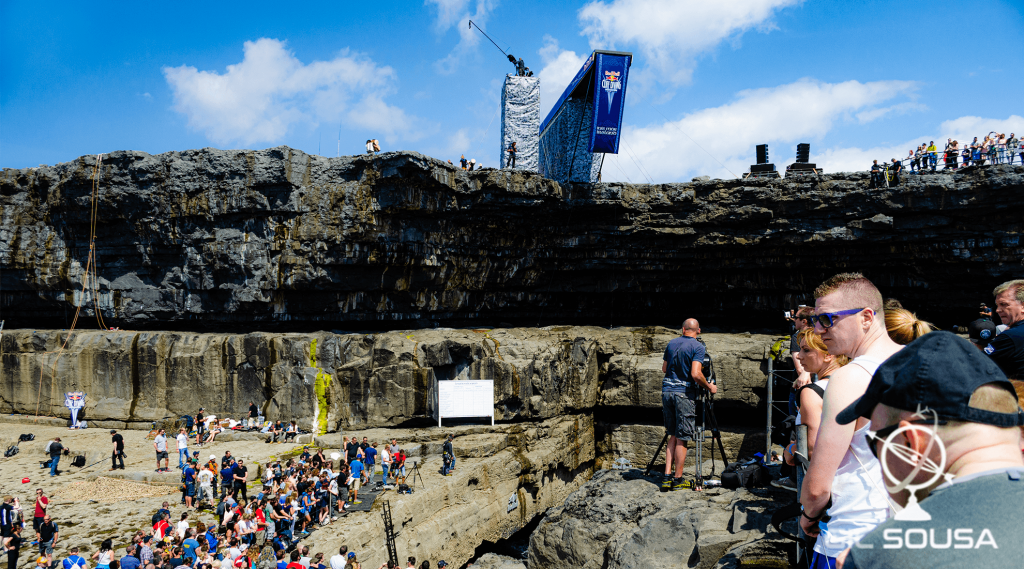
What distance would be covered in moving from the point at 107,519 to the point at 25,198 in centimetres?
1783

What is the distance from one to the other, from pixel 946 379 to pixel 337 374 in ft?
63.7

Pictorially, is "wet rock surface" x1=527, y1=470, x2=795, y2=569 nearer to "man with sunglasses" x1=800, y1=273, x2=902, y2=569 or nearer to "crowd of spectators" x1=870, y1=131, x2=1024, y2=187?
"man with sunglasses" x1=800, y1=273, x2=902, y2=569

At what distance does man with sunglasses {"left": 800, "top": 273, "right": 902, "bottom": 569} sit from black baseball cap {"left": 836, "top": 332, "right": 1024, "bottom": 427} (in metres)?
0.76

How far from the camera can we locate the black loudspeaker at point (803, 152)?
854 inches

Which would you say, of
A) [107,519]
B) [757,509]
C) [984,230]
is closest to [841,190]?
[984,230]

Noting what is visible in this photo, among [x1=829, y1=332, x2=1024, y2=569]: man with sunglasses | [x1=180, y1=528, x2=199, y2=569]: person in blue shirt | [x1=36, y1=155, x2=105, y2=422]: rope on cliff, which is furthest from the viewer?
[x1=36, y1=155, x2=105, y2=422]: rope on cliff

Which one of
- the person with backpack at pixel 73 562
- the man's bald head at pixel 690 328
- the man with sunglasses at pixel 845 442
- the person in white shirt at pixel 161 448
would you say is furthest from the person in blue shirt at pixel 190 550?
the man with sunglasses at pixel 845 442

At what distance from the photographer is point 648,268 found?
75.6 ft

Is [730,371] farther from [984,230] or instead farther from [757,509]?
[757,509]

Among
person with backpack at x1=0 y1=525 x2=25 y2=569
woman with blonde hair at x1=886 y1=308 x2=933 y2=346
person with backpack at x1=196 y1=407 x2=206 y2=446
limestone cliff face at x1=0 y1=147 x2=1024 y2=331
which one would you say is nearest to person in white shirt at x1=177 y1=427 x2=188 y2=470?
person with backpack at x1=196 y1=407 x2=206 y2=446

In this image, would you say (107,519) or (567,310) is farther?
(567,310)

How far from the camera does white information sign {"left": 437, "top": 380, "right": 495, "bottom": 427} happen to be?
59.2ft

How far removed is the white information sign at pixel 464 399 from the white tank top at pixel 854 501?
1619 cm

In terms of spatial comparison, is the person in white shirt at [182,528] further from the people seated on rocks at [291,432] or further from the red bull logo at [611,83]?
the red bull logo at [611,83]
